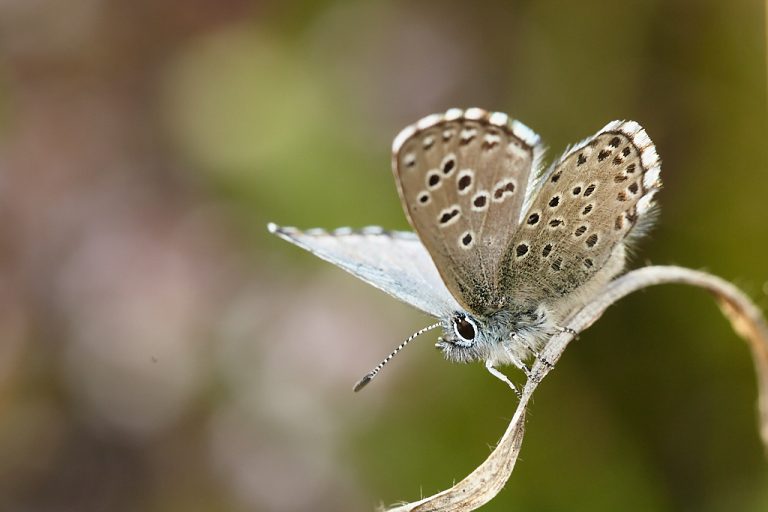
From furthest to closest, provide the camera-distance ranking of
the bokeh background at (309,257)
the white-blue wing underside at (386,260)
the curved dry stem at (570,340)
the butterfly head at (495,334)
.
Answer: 1. the bokeh background at (309,257)
2. the butterfly head at (495,334)
3. the white-blue wing underside at (386,260)
4. the curved dry stem at (570,340)

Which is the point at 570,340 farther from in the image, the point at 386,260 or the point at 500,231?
the point at 386,260

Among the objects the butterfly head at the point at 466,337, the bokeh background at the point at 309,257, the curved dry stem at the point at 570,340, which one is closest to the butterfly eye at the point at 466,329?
the butterfly head at the point at 466,337

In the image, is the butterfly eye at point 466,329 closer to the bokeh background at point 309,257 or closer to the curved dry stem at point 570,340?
the curved dry stem at point 570,340

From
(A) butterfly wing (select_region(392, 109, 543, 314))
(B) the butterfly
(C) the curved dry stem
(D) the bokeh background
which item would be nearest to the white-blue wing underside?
(B) the butterfly

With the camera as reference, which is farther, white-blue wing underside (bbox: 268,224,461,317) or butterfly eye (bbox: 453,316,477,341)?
butterfly eye (bbox: 453,316,477,341)

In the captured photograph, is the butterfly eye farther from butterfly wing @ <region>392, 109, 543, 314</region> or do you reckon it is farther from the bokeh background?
the bokeh background

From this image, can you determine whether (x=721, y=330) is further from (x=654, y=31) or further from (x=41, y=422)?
(x=41, y=422)

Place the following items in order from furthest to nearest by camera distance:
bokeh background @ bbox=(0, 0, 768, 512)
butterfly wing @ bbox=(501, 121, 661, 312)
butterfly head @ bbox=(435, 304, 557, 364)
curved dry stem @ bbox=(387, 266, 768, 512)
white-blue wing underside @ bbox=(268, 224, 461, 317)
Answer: bokeh background @ bbox=(0, 0, 768, 512)
butterfly head @ bbox=(435, 304, 557, 364)
white-blue wing underside @ bbox=(268, 224, 461, 317)
butterfly wing @ bbox=(501, 121, 661, 312)
curved dry stem @ bbox=(387, 266, 768, 512)

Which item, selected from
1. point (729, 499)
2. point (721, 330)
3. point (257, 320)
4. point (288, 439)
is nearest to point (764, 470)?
point (729, 499)
